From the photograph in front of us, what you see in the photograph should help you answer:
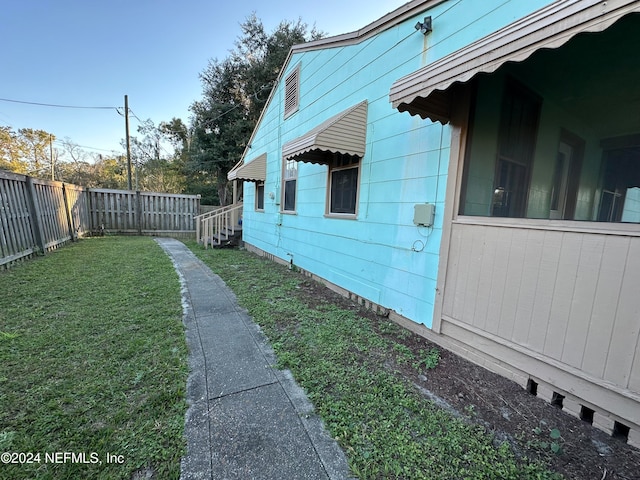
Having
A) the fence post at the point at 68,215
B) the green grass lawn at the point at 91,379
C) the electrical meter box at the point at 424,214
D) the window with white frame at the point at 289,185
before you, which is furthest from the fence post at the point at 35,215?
the electrical meter box at the point at 424,214

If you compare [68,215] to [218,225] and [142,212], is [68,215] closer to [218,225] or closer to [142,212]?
[142,212]

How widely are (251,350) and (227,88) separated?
17356mm

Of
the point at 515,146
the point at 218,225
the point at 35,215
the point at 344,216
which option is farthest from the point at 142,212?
the point at 515,146

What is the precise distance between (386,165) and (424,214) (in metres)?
1.01

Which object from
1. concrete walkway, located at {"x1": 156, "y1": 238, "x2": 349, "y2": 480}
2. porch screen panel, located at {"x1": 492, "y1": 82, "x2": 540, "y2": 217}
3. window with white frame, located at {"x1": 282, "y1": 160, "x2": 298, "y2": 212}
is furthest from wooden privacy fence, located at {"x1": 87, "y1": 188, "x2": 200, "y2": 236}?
porch screen panel, located at {"x1": 492, "y1": 82, "x2": 540, "y2": 217}

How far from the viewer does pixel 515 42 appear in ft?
5.19

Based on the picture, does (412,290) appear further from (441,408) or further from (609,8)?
(609,8)

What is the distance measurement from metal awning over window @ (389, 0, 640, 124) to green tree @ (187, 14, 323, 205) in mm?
15091

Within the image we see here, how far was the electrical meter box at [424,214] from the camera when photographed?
282cm

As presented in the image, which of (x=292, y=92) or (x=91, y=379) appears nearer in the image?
(x=91, y=379)

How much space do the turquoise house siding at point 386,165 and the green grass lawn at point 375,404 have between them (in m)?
0.73

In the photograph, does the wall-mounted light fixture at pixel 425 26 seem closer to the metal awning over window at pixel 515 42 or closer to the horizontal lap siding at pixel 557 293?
the metal awning over window at pixel 515 42

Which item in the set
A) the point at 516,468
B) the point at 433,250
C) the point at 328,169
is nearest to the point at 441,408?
the point at 516,468

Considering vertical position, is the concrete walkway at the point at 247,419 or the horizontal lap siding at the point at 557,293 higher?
the horizontal lap siding at the point at 557,293
